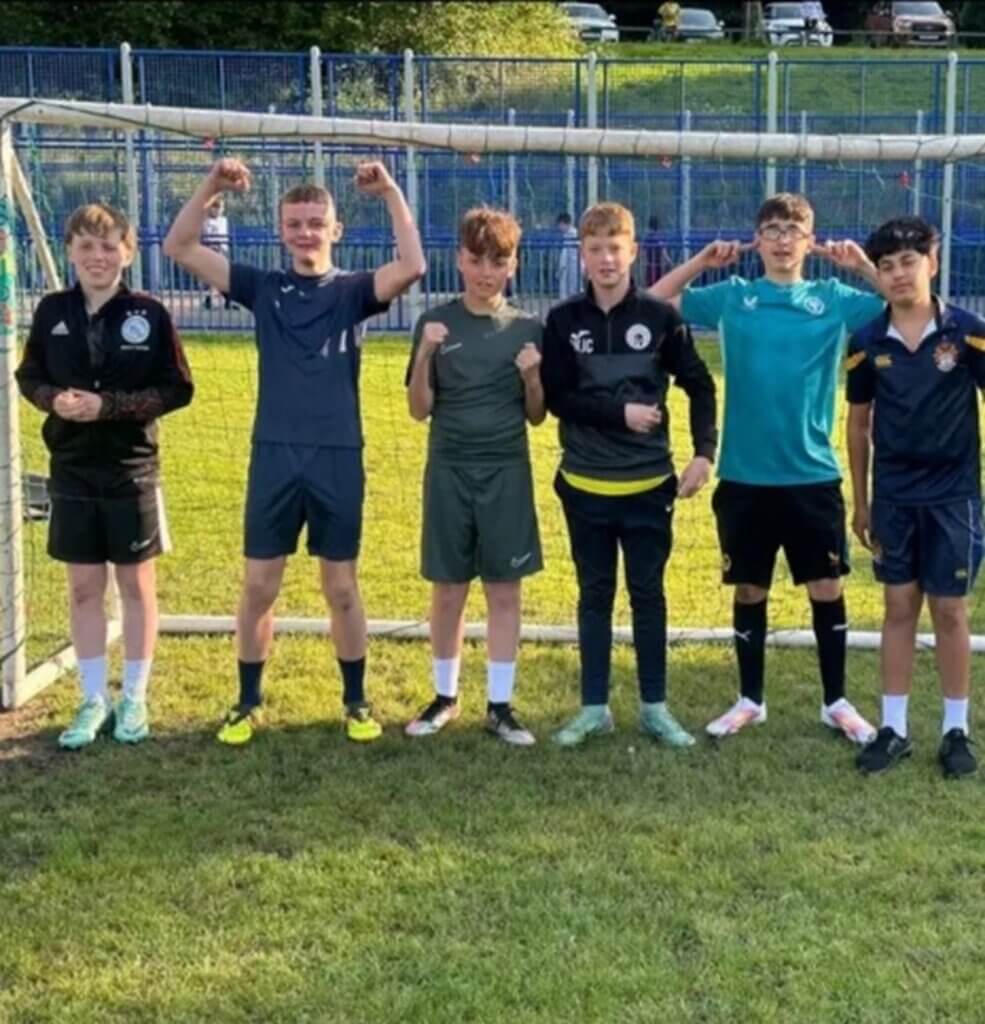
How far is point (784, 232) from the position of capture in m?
4.64

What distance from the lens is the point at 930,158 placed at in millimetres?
5078

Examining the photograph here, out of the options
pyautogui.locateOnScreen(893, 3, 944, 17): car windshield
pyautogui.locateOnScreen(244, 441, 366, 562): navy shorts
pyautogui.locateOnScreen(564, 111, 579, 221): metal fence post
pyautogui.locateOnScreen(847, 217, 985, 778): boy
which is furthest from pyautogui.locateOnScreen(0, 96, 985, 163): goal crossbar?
pyautogui.locateOnScreen(893, 3, 944, 17): car windshield

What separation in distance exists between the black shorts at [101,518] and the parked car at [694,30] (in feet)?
130

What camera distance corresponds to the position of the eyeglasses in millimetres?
4637

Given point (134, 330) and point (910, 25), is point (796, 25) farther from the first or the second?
point (134, 330)

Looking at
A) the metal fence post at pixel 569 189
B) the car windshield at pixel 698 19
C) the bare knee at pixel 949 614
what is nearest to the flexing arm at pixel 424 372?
the bare knee at pixel 949 614

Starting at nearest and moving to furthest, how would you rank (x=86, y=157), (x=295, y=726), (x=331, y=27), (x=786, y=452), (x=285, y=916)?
(x=285, y=916)
(x=786, y=452)
(x=295, y=726)
(x=86, y=157)
(x=331, y=27)

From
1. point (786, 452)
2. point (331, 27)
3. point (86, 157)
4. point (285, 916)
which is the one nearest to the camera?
point (285, 916)

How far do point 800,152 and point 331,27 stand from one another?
98.8 feet

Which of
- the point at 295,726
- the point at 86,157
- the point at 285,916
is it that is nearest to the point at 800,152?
the point at 295,726

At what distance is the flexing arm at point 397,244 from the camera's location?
4586mm

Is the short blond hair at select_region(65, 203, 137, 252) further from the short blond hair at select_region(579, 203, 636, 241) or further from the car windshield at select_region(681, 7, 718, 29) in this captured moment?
the car windshield at select_region(681, 7, 718, 29)

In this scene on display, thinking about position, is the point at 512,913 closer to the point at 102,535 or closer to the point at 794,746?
the point at 794,746

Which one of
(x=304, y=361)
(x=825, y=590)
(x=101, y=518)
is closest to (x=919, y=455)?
(x=825, y=590)
